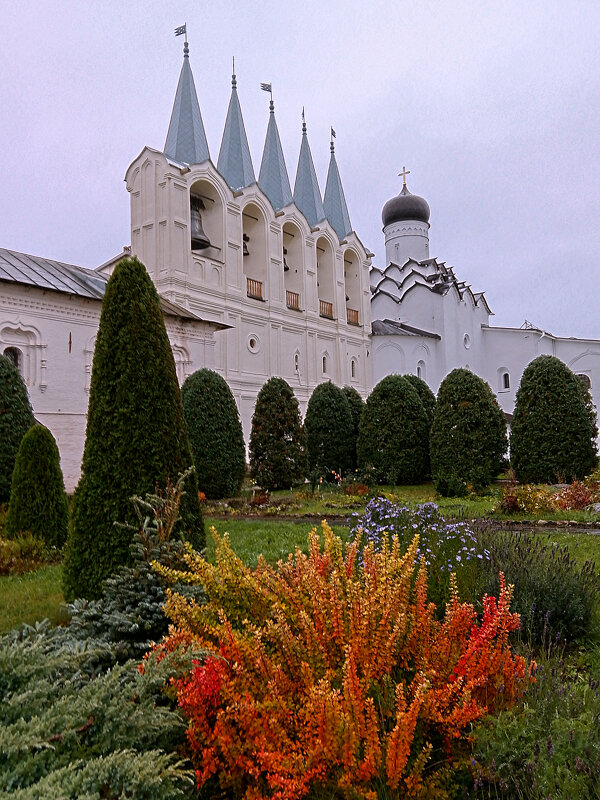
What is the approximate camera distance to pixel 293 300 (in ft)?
78.1

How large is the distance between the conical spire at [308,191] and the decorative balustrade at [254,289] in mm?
6303

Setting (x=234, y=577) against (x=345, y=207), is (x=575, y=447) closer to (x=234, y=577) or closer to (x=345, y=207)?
(x=234, y=577)

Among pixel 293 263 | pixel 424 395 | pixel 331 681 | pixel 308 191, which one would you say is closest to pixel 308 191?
pixel 308 191

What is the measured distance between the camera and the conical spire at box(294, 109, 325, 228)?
27.5m

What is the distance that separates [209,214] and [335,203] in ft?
32.0

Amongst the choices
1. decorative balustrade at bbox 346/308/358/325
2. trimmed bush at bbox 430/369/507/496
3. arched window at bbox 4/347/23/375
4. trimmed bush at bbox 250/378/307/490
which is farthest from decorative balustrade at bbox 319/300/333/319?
arched window at bbox 4/347/23/375

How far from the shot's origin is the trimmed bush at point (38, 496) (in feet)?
22.7

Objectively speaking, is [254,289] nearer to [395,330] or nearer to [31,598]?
[395,330]

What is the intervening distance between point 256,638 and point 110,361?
271 cm

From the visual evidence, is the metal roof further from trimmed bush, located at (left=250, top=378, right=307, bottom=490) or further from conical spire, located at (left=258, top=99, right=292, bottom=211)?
trimmed bush, located at (left=250, top=378, right=307, bottom=490)

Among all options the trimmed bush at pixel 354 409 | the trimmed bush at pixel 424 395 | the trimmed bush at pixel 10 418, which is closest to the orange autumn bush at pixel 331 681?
the trimmed bush at pixel 10 418

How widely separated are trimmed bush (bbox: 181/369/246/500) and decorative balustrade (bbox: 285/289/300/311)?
10164mm

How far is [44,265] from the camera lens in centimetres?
1488

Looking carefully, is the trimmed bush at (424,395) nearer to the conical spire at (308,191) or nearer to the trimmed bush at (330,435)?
the trimmed bush at (330,435)
